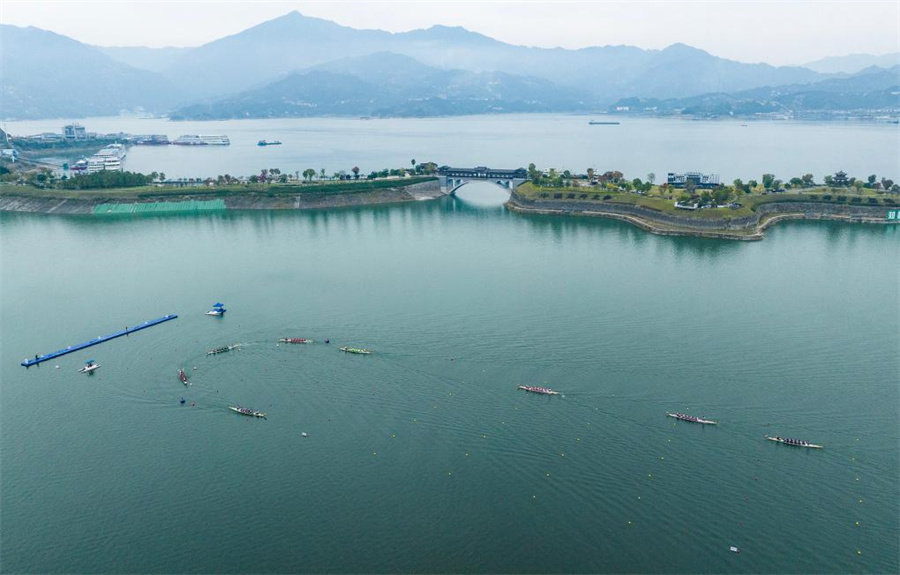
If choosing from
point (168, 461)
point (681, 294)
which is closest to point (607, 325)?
point (681, 294)

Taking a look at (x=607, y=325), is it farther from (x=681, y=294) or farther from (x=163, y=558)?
(x=163, y=558)

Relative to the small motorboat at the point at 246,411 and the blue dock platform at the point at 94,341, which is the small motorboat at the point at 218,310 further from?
the small motorboat at the point at 246,411

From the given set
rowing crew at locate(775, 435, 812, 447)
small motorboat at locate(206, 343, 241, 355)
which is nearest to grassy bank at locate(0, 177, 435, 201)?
small motorboat at locate(206, 343, 241, 355)

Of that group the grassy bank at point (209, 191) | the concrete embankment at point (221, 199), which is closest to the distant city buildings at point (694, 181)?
the concrete embankment at point (221, 199)

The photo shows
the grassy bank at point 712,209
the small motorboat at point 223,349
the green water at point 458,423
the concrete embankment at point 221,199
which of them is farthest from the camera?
the concrete embankment at point 221,199

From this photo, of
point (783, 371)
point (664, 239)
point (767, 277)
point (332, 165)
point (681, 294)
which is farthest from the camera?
point (332, 165)

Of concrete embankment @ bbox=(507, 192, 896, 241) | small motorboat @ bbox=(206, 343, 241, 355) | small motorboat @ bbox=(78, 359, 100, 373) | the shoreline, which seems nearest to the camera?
small motorboat @ bbox=(78, 359, 100, 373)

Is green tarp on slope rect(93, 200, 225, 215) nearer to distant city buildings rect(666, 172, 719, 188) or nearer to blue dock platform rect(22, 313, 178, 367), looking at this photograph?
blue dock platform rect(22, 313, 178, 367)
